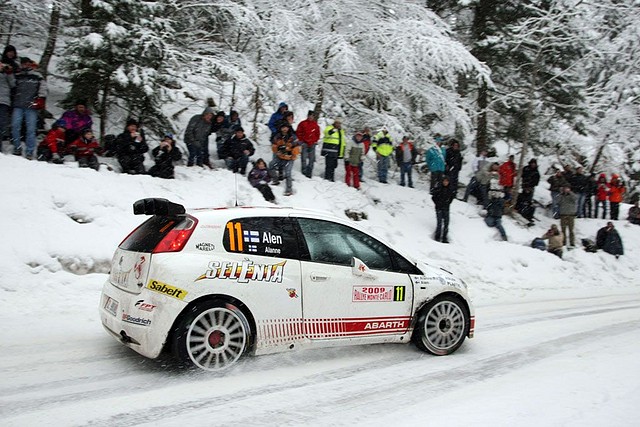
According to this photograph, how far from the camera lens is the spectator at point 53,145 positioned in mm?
10969

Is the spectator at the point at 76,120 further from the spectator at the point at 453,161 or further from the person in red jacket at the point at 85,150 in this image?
the spectator at the point at 453,161

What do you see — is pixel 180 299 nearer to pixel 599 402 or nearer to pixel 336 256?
pixel 336 256

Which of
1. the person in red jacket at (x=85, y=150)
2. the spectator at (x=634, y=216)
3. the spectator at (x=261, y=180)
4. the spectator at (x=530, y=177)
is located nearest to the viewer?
the person in red jacket at (x=85, y=150)

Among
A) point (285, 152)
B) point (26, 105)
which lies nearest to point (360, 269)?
point (26, 105)

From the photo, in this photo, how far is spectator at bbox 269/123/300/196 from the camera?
45.8 ft

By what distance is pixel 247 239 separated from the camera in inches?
220

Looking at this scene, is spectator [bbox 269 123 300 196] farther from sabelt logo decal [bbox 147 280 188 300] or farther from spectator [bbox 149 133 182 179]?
sabelt logo decal [bbox 147 280 188 300]

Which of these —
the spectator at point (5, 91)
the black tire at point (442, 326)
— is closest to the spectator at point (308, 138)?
the spectator at point (5, 91)

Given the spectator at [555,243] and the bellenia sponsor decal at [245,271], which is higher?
the bellenia sponsor decal at [245,271]

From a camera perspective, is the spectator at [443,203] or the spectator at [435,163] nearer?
the spectator at [443,203]

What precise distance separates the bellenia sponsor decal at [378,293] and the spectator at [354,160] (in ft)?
32.4

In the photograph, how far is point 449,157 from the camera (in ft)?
52.3

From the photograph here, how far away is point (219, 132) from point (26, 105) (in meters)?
4.78

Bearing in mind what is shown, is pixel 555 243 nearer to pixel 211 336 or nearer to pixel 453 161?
pixel 453 161
